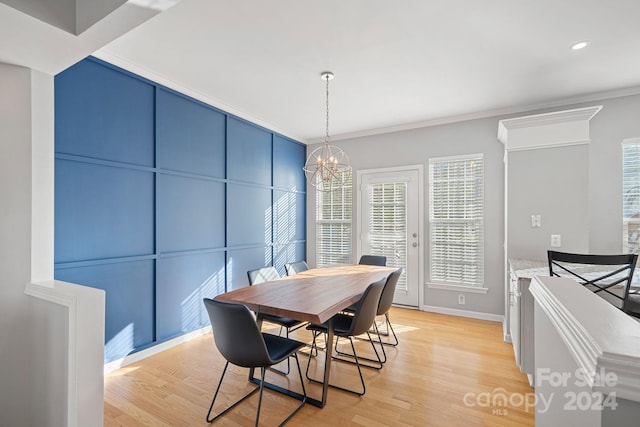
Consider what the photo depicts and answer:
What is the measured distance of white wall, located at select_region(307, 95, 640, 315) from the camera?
3236 millimetres

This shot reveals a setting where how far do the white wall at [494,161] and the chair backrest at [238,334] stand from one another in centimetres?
305

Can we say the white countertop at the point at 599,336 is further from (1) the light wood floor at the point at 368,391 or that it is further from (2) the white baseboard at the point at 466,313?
(2) the white baseboard at the point at 466,313

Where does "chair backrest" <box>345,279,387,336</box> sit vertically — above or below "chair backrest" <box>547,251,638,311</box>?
below

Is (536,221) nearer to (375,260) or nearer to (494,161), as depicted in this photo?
(494,161)

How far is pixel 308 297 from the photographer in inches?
85.3

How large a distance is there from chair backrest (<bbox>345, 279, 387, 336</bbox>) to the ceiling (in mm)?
1920

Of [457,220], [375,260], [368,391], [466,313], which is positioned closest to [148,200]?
[368,391]

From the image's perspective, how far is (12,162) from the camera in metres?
1.71

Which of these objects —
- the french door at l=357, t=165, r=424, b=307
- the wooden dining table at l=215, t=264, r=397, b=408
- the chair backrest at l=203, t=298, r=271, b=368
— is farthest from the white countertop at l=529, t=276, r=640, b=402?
the french door at l=357, t=165, r=424, b=307

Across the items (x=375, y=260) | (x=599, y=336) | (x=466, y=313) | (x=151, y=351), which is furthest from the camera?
(x=466, y=313)

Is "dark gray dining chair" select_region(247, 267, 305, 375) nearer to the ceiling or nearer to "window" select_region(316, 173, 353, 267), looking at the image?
the ceiling

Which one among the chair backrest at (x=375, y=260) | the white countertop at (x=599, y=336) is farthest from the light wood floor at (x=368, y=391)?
the white countertop at (x=599, y=336)

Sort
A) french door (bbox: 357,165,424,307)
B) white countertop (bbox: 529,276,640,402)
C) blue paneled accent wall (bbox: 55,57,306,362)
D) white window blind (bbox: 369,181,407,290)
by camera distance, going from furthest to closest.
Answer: white window blind (bbox: 369,181,407,290)
french door (bbox: 357,165,424,307)
blue paneled accent wall (bbox: 55,57,306,362)
white countertop (bbox: 529,276,640,402)

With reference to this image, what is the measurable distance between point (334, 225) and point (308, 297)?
3.01 m
